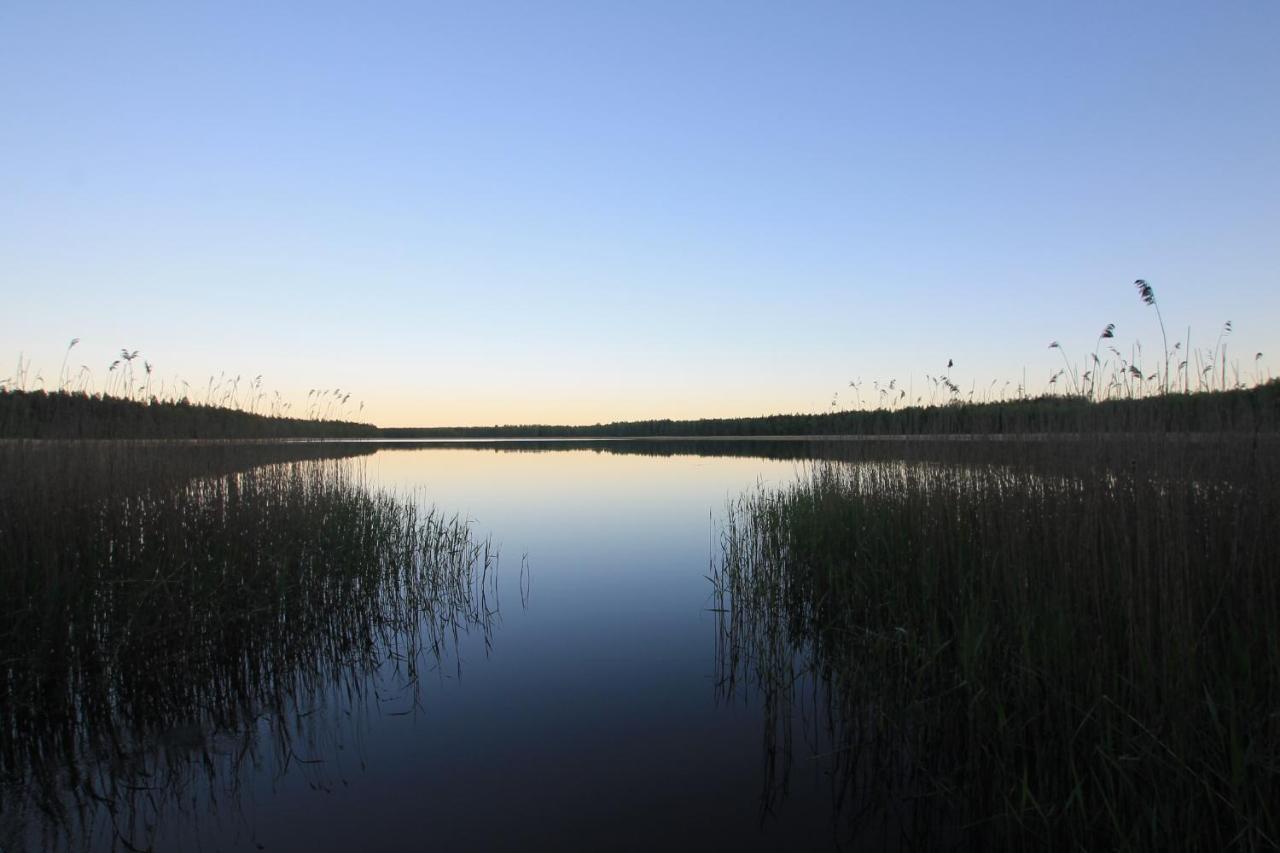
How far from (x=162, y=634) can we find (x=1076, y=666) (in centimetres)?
634

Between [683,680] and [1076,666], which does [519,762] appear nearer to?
[683,680]

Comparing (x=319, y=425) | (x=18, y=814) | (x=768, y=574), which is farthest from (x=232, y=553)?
(x=319, y=425)

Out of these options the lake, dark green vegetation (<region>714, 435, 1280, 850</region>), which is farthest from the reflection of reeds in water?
dark green vegetation (<region>714, 435, 1280, 850</region>)

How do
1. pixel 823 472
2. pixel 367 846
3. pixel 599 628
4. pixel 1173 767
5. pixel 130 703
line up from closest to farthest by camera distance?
pixel 1173 767, pixel 367 846, pixel 130 703, pixel 599 628, pixel 823 472

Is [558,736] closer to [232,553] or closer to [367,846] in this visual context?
[367,846]

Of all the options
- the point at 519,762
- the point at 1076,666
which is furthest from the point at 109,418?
the point at 1076,666

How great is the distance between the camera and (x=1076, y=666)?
332 centimetres

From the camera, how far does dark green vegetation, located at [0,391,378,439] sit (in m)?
6.49

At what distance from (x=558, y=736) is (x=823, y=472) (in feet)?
22.5

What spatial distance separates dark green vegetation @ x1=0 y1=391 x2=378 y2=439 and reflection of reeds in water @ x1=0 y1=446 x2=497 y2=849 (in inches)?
23.6

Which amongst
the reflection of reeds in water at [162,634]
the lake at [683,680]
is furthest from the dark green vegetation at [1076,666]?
the reflection of reeds in water at [162,634]

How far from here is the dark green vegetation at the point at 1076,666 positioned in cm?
285

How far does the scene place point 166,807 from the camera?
3.61 m

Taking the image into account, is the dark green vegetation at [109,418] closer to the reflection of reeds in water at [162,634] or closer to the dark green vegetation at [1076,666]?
the reflection of reeds in water at [162,634]
